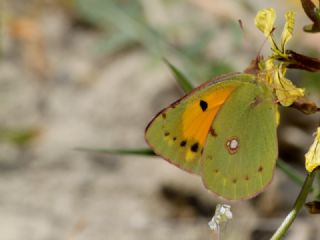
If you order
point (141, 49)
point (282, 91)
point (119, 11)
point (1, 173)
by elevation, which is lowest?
point (1, 173)

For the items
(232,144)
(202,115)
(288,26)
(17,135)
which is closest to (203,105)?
(202,115)

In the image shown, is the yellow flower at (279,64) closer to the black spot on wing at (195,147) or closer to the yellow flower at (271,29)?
the yellow flower at (271,29)

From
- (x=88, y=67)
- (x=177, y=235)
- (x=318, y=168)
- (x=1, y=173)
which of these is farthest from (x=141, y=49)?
(x=318, y=168)

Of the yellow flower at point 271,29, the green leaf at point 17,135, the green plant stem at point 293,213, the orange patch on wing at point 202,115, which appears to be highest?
the yellow flower at point 271,29

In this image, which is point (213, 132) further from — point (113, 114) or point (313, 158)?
point (113, 114)

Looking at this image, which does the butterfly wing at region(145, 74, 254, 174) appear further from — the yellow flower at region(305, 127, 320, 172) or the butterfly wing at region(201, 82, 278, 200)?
the yellow flower at region(305, 127, 320, 172)

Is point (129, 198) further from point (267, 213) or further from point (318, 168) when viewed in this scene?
point (318, 168)

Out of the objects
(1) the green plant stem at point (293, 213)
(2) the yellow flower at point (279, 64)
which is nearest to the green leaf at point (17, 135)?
(2) the yellow flower at point (279, 64)
